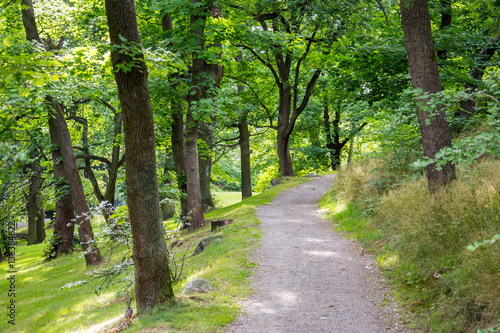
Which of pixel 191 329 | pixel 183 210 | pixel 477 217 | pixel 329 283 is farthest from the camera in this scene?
pixel 183 210

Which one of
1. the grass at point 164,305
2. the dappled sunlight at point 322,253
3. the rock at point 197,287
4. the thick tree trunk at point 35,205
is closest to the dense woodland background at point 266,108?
the thick tree trunk at point 35,205

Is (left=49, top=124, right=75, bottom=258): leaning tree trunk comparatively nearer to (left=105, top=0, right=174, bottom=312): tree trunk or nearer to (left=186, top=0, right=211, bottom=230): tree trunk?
(left=186, top=0, right=211, bottom=230): tree trunk

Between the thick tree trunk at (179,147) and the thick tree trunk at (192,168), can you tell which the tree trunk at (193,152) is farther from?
the thick tree trunk at (179,147)

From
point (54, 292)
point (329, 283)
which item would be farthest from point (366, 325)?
point (54, 292)

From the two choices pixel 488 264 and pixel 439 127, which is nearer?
pixel 488 264

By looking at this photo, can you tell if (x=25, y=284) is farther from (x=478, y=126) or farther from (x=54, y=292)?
(x=478, y=126)

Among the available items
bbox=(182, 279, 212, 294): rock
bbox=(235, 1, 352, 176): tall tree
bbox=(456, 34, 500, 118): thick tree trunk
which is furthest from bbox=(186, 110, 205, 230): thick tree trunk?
bbox=(456, 34, 500, 118): thick tree trunk

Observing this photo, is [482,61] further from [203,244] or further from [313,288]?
[203,244]

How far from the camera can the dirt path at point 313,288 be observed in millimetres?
5148

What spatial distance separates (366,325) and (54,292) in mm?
9543

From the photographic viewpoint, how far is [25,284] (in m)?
12.9

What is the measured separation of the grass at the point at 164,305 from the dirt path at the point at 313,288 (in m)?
0.34

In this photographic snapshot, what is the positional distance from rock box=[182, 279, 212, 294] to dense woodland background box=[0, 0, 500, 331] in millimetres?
505

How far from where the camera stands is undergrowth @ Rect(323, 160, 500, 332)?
14.1 ft
